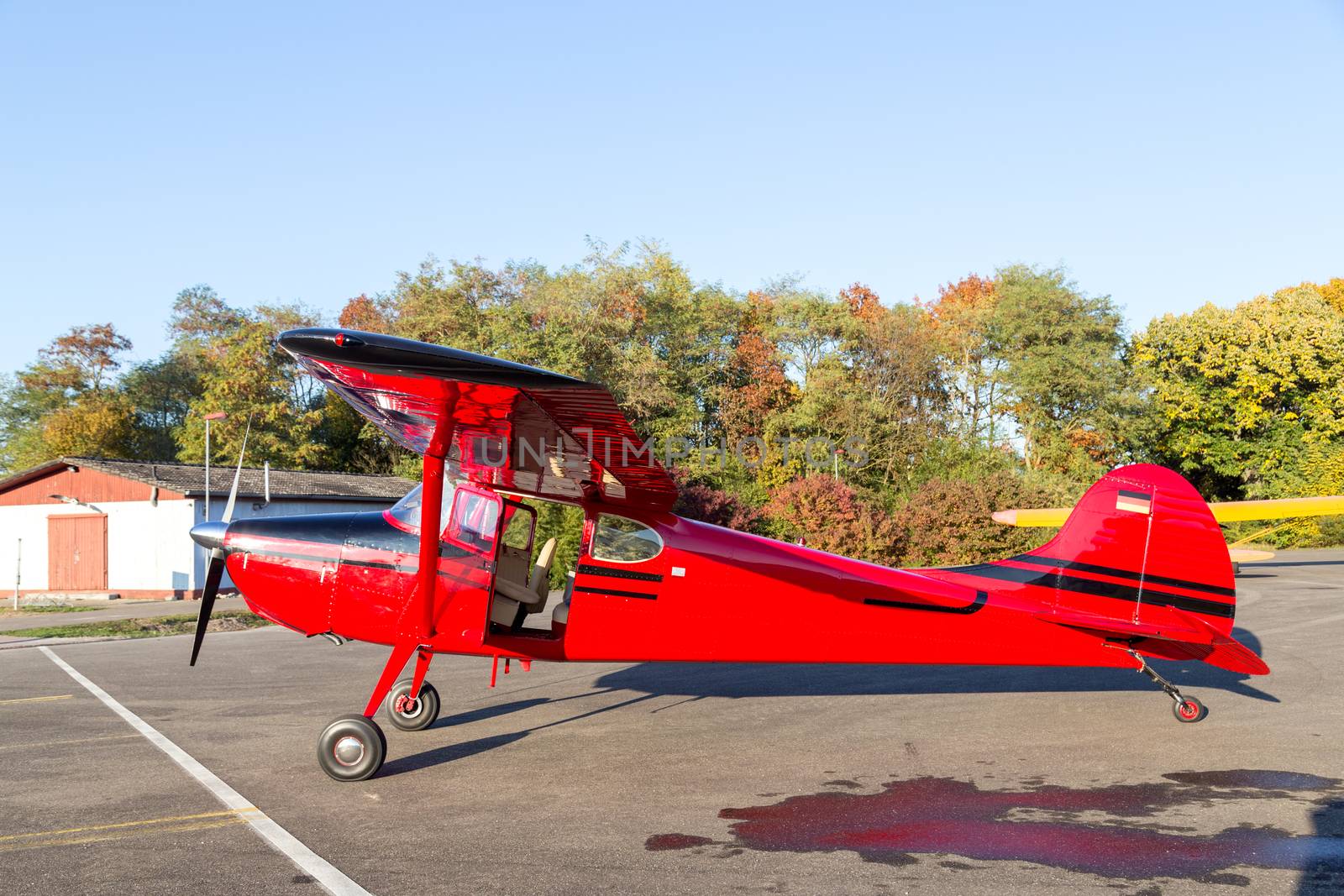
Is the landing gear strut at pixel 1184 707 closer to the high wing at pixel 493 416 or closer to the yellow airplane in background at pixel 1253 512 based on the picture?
the high wing at pixel 493 416

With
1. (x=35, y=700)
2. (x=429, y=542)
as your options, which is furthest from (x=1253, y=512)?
(x=35, y=700)

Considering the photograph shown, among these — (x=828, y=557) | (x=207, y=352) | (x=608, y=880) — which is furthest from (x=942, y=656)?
(x=207, y=352)

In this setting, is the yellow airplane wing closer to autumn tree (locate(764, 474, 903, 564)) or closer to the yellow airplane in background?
the yellow airplane in background

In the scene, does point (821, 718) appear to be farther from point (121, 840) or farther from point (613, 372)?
point (613, 372)

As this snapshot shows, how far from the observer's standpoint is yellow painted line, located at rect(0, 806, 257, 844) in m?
5.45

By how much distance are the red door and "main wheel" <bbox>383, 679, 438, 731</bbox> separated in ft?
80.6

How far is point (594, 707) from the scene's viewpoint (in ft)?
30.9

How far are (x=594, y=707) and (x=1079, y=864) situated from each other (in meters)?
5.34

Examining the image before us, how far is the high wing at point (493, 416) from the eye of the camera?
214 inches

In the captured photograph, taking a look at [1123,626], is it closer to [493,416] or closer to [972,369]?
[493,416]

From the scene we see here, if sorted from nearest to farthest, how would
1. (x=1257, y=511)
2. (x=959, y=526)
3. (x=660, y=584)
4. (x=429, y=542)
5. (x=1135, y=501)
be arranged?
(x=429, y=542)
(x=660, y=584)
(x=1135, y=501)
(x=1257, y=511)
(x=959, y=526)

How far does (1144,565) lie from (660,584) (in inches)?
169

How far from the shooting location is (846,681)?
10961mm

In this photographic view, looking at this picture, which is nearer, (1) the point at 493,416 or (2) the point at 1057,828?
(2) the point at 1057,828
